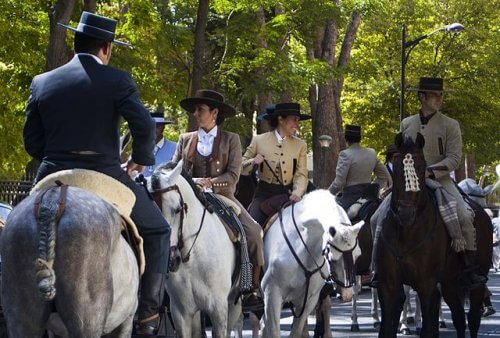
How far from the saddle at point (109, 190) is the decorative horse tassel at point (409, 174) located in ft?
17.6

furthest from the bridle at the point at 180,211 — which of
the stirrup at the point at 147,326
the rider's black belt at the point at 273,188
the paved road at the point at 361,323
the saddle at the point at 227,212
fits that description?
the paved road at the point at 361,323

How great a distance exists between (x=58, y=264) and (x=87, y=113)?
4.31 feet

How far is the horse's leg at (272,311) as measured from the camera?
13.4m

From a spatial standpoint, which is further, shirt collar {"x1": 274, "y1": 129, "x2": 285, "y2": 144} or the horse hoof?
the horse hoof

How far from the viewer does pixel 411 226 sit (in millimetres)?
14102

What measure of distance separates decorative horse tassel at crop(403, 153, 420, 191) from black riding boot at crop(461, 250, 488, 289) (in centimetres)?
164

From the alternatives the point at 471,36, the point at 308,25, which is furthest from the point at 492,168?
the point at 308,25

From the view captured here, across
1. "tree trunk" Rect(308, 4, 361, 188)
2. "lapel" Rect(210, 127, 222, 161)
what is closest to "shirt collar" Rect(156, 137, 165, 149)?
"lapel" Rect(210, 127, 222, 161)

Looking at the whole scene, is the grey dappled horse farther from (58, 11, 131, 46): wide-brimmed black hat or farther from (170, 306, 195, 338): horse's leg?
(170, 306, 195, 338): horse's leg

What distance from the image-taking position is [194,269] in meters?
→ 11.9

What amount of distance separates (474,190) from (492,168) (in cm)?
5967

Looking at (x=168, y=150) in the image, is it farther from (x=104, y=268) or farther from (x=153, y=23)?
(x=153, y=23)

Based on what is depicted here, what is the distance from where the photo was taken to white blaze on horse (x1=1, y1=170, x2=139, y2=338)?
7.53 metres

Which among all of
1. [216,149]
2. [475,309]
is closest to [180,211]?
[216,149]
